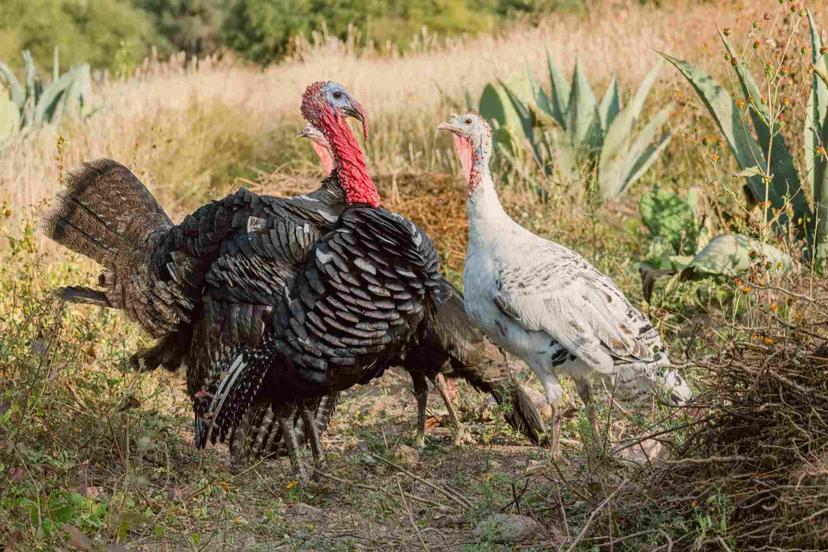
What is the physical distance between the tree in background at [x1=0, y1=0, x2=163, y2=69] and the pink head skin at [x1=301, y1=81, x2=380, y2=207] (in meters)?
21.8

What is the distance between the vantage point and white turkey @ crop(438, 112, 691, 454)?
4.88 m

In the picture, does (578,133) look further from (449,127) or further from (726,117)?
(449,127)

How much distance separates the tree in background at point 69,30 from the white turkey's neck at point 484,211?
891 inches

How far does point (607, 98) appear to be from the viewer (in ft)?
32.2

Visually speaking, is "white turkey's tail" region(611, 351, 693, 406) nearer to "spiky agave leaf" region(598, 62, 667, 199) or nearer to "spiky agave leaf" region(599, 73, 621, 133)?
"spiky agave leaf" region(598, 62, 667, 199)

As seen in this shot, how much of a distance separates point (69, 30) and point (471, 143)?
25138 mm

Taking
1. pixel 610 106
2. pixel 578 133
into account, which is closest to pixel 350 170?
pixel 578 133

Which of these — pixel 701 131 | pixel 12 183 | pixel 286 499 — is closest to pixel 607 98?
pixel 701 131

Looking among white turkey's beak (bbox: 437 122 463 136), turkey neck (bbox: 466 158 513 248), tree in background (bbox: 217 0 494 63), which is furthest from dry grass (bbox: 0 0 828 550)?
tree in background (bbox: 217 0 494 63)

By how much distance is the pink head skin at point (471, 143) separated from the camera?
211 inches

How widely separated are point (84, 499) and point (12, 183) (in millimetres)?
4585

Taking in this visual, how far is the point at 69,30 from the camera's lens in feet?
92.8

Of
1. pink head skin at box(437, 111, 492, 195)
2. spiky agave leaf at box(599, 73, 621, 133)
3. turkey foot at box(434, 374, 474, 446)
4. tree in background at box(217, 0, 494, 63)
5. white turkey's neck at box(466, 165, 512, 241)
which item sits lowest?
tree in background at box(217, 0, 494, 63)

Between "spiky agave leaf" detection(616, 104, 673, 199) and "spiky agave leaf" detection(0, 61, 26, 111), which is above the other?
"spiky agave leaf" detection(616, 104, 673, 199)
